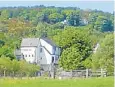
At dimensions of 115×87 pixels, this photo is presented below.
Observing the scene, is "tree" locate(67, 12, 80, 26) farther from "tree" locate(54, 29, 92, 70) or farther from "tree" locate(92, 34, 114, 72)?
"tree" locate(92, 34, 114, 72)

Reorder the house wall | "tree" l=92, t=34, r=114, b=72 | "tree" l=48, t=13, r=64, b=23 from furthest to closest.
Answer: "tree" l=48, t=13, r=64, b=23 → the house wall → "tree" l=92, t=34, r=114, b=72

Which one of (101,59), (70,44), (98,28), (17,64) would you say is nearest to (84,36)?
(70,44)

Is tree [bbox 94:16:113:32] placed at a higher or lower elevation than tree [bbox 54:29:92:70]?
higher

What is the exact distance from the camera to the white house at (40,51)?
6988cm

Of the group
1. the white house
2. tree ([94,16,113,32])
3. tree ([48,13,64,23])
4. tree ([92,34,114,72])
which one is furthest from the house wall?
tree ([48,13,64,23])

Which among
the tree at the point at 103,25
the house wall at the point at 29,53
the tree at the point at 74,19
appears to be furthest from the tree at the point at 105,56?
the tree at the point at 74,19

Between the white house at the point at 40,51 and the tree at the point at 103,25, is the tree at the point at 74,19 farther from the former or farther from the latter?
the white house at the point at 40,51

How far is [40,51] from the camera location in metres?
71.8

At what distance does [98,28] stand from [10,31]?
26262mm

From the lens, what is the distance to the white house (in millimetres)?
69875

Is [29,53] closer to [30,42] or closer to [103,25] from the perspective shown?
[30,42]

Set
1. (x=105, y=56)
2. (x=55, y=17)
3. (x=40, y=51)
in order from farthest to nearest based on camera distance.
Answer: (x=55, y=17)
(x=40, y=51)
(x=105, y=56)

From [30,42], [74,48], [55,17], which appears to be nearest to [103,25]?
[55,17]

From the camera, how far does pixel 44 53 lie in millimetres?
72000
